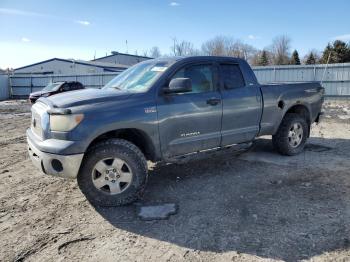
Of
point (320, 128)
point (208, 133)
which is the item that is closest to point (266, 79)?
point (320, 128)

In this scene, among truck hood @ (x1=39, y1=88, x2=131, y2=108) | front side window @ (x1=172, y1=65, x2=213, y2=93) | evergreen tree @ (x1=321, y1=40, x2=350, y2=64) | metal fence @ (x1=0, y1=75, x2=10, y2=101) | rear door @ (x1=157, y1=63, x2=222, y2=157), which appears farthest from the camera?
evergreen tree @ (x1=321, y1=40, x2=350, y2=64)

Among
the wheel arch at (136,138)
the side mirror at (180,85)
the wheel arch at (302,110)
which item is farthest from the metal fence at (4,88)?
the side mirror at (180,85)

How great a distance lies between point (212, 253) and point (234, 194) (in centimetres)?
157

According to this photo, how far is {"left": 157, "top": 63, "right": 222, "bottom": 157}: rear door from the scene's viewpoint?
475 cm

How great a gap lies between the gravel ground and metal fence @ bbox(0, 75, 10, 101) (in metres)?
26.5

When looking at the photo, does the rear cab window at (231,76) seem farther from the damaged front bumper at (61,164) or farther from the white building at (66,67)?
the white building at (66,67)

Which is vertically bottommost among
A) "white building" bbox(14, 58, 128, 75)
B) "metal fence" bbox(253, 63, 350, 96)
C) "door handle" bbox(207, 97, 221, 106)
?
"door handle" bbox(207, 97, 221, 106)

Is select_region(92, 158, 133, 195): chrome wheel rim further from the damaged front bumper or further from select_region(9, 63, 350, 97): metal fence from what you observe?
select_region(9, 63, 350, 97): metal fence

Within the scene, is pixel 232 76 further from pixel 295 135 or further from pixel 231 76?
pixel 295 135

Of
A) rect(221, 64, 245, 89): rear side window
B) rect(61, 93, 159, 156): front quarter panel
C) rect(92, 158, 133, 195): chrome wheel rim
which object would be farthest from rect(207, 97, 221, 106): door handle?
rect(92, 158, 133, 195): chrome wheel rim

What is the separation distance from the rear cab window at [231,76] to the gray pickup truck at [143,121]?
17mm

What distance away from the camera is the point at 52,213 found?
170 inches

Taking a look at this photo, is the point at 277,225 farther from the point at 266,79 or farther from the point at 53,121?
the point at 266,79

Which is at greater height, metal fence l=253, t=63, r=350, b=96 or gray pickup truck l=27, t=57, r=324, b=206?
metal fence l=253, t=63, r=350, b=96
